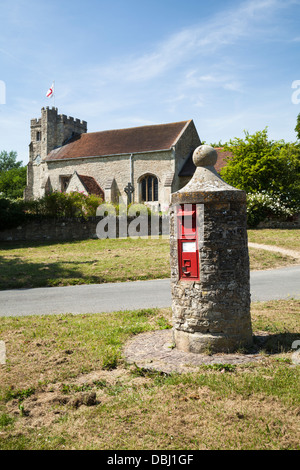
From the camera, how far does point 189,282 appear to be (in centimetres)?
494

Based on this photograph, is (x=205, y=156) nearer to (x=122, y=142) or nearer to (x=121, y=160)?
(x=121, y=160)

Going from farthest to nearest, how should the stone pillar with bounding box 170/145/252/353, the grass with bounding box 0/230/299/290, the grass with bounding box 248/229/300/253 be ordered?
the grass with bounding box 248/229/300/253
the grass with bounding box 0/230/299/290
the stone pillar with bounding box 170/145/252/353

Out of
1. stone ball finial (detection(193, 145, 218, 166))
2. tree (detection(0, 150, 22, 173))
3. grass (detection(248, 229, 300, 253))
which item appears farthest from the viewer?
tree (detection(0, 150, 22, 173))

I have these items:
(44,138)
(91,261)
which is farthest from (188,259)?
(44,138)

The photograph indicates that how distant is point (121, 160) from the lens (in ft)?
109

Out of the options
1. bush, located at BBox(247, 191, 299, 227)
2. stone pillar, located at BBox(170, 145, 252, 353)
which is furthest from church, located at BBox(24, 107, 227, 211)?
stone pillar, located at BBox(170, 145, 252, 353)

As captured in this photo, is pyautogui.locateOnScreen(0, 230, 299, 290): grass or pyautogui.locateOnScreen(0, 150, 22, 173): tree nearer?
pyautogui.locateOnScreen(0, 230, 299, 290): grass

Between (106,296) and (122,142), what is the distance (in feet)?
91.3

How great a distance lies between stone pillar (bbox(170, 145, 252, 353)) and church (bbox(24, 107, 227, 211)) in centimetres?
2509

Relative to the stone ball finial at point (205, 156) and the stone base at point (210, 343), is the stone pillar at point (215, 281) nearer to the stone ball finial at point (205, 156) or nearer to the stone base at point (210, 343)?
the stone base at point (210, 343)

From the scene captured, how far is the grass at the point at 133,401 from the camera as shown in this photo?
2961mm

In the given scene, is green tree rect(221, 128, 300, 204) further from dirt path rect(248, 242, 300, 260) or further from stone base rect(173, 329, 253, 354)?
stone base rect(173, 329, 253, 354)

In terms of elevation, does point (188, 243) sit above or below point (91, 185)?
below

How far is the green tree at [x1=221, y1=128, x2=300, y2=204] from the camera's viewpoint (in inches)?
988
